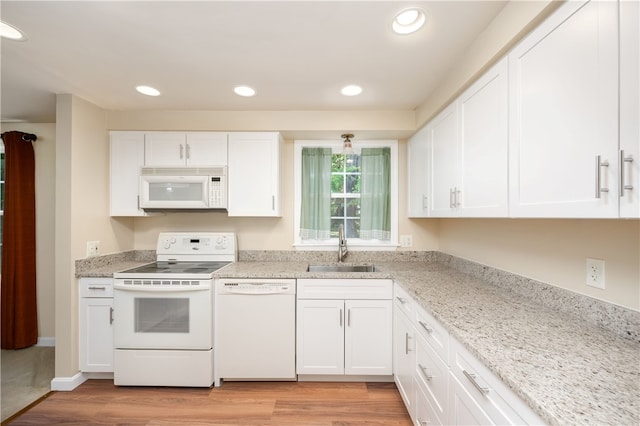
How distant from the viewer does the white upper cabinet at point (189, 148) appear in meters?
2.46

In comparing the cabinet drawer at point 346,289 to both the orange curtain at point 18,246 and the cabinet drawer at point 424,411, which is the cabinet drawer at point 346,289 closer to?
the cabinet drawer at point 424,411

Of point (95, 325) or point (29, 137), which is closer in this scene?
point (95, 325)

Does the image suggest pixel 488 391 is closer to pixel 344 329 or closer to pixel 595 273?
pixel 595 273

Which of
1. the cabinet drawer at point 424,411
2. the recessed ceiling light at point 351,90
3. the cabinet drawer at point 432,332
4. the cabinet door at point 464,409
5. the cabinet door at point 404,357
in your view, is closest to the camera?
the cabinet door at point 464,409

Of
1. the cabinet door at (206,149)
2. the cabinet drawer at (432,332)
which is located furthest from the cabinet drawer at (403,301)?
the cabinet door at (206,149)

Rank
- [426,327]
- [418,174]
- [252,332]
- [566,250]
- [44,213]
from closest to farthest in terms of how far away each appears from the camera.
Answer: [566,250]
[426,327]
[252,332]
[418,174]
[44,213]

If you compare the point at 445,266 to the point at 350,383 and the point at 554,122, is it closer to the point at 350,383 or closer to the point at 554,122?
the point at 350,383

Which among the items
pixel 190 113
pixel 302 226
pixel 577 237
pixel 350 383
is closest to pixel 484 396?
pixel 577 237

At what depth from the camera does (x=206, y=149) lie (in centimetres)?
246

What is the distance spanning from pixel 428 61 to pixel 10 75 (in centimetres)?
273

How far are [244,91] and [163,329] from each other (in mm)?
1936

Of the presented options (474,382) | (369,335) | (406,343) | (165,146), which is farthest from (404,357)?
(165,146)

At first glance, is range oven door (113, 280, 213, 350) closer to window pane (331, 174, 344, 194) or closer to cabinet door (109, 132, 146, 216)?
cabinet door (109, 132, 146, 216)

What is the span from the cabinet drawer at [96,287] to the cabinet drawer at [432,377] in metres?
2.33
